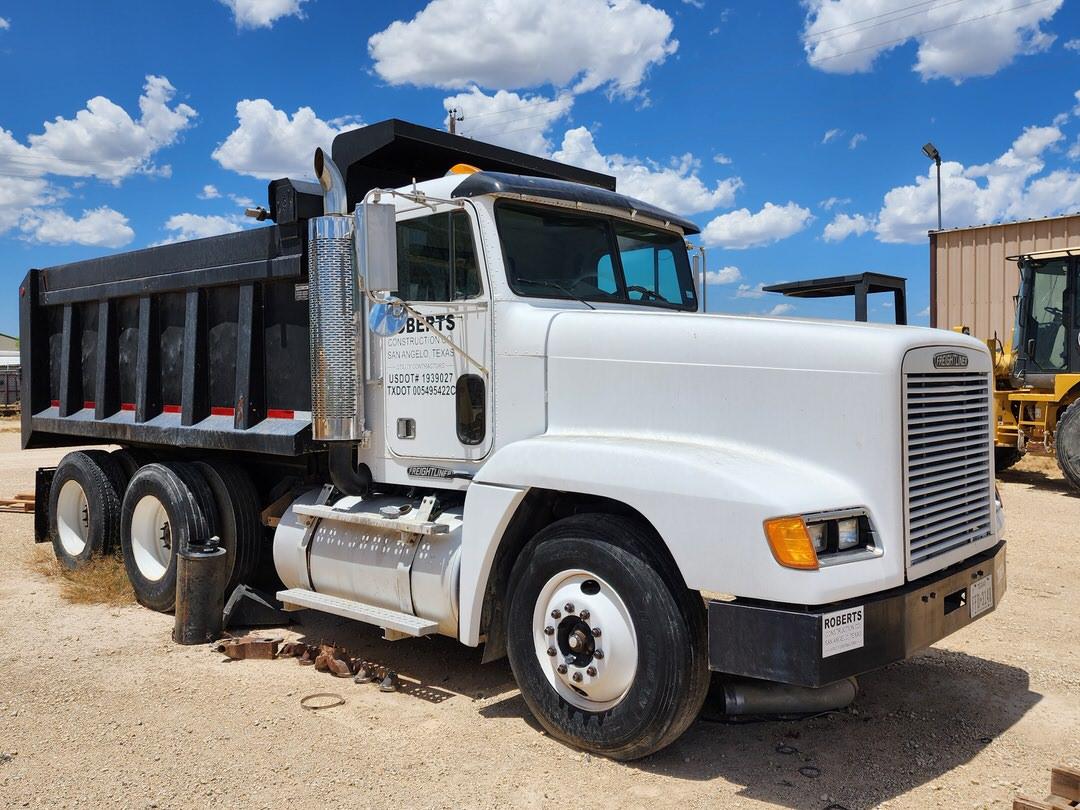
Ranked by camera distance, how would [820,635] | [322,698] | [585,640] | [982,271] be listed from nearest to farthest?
[820,635] < [585,640] < [322,698] < [982,271]

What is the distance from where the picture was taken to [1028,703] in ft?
16.8

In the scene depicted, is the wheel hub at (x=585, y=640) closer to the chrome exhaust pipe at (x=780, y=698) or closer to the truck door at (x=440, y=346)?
the chrome exhaust pipe at (x=780, y=698)

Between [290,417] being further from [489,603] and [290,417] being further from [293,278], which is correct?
[489,603]

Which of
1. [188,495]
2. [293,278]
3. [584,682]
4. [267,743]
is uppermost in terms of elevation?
[293,278]

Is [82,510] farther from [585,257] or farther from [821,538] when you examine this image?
[821,538]

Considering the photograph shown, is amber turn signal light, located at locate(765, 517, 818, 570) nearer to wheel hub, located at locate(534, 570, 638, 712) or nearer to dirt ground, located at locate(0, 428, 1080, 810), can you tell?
wheel hub, located at locate(534, 570, 638, 712)

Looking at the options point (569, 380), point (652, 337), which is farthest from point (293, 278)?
point (652, 337)

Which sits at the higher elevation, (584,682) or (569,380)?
(569,380)

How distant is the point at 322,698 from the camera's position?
17.6 ft

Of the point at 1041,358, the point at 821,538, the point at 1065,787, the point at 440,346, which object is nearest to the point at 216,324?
the point at 440,346

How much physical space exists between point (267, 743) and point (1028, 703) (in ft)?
12.9

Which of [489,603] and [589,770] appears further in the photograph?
[489,603]

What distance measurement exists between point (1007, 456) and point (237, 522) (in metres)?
11.8

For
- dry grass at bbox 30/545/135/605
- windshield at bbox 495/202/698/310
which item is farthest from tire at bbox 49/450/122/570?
windshield at bbox 495/202/698/310
